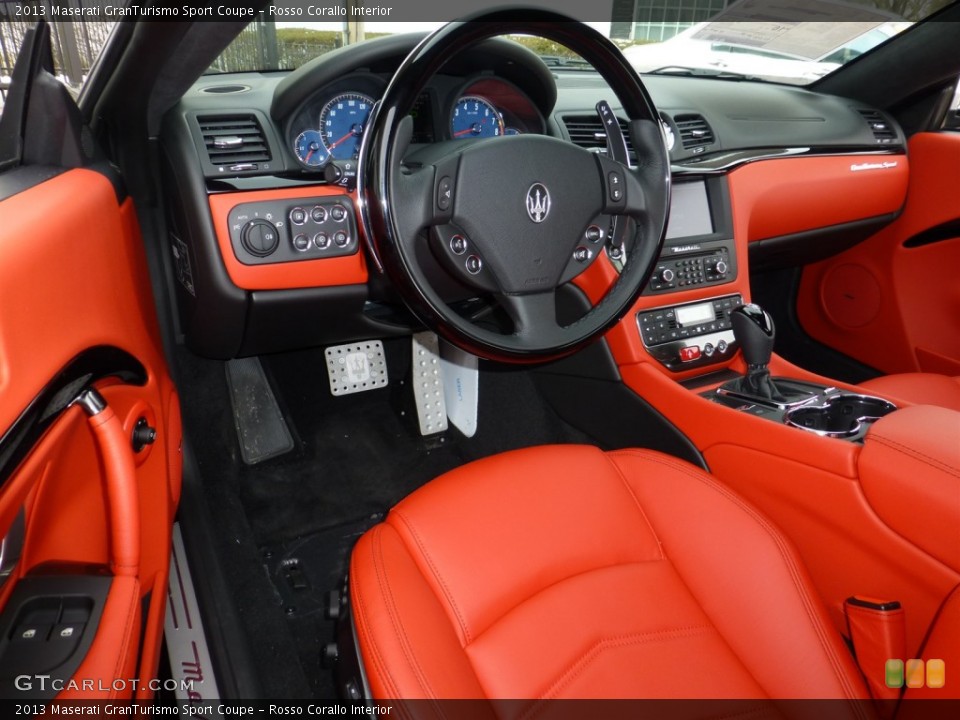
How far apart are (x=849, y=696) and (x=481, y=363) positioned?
1351 mm

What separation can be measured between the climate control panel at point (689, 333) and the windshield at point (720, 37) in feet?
2.14

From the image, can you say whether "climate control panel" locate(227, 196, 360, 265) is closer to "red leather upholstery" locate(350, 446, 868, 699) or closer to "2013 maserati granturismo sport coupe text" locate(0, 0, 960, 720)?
"2013 maserati granturismo sport coupe text" locate(0, 0, 960, 720)

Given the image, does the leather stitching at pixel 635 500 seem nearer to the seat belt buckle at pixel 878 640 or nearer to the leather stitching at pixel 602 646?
the leather stitching at pixel 602 646

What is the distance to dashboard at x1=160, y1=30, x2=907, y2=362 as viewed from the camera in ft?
4.81

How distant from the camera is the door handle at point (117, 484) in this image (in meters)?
1.00

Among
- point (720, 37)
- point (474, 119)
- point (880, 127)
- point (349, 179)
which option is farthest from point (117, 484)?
point (880, 127)

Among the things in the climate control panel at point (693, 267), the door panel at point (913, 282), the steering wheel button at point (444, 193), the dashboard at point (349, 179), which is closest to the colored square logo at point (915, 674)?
the dashboard at point (349, 179)

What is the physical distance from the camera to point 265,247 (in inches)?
58.4

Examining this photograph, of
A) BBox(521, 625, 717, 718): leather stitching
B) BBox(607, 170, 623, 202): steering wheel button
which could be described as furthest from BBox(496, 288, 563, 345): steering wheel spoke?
BBox(521, 625, 717, 718): leather stitching

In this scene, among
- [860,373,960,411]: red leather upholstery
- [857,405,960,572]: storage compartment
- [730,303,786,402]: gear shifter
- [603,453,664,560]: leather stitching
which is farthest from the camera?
[860,373,960,411]: red leather upholstery

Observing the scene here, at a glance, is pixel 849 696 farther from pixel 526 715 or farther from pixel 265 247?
pixel 265 247

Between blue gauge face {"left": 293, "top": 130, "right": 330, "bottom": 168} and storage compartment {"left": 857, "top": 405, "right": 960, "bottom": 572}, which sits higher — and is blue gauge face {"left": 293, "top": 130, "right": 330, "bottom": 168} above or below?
above

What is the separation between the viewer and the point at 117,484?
102 centimetres

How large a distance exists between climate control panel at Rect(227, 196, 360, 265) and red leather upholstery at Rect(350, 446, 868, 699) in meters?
0.60
